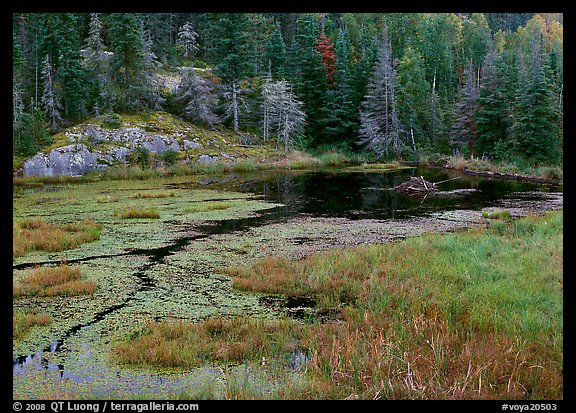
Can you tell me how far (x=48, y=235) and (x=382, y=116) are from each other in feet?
126

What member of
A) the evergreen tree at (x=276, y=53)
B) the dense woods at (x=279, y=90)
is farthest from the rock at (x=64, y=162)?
the evergreen tree at (x=276, y=53)

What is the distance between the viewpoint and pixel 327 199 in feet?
75.6

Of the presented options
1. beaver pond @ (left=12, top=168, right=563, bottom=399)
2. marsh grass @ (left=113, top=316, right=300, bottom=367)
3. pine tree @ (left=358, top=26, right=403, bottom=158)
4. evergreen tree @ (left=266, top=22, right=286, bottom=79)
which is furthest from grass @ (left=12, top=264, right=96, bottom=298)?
evergreen tree @ (left=266, top=22, right=286, bottom=79)

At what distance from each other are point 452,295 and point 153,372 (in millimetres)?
4922

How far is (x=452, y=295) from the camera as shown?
8508 millimetres

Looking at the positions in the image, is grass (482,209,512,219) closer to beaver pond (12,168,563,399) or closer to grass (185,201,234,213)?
beaver pond (12,168,563,399)

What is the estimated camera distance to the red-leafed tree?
54531 millimetres

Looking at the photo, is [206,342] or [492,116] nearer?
[206,342]

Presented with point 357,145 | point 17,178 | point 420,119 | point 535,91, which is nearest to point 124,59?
point 17,178

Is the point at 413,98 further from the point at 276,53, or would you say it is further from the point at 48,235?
the point at 48,235

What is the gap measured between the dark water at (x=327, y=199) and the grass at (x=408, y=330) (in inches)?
38.0

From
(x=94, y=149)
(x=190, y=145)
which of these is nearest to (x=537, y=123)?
(x=190, y=145)

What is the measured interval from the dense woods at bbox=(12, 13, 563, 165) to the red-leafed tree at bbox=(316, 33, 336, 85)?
16 cm
